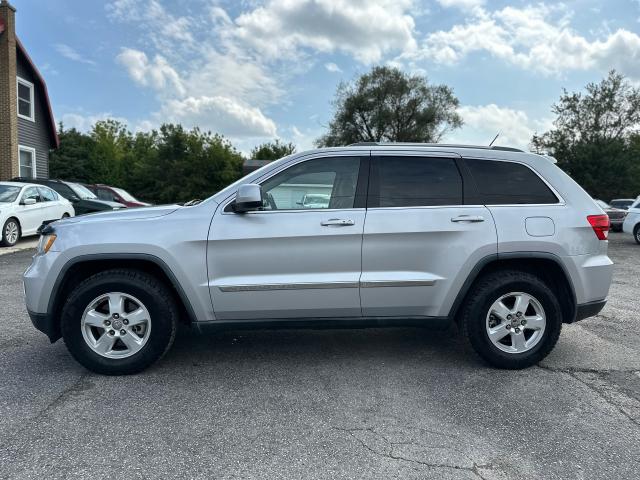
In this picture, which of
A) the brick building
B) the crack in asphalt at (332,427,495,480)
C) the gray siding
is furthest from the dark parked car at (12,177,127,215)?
the crack in asphalt at (332,427,495,480)

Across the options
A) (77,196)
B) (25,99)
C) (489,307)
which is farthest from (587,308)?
(25,99)

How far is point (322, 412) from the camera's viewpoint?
3295 mm

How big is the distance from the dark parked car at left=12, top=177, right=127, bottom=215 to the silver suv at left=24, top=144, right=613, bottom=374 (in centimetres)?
1044

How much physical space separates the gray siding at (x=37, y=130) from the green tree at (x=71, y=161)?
58.0 ft

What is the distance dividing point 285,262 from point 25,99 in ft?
68.8

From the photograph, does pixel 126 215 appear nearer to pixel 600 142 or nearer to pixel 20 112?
pixel 20 112

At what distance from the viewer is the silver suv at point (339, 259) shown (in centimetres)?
383

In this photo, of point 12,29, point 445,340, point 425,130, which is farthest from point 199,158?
point 445,340

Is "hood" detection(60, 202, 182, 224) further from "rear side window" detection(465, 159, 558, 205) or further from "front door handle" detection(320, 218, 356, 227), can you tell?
"rear side window" detection(465, 159, 558, 205)

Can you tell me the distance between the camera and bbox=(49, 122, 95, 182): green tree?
38875 mm

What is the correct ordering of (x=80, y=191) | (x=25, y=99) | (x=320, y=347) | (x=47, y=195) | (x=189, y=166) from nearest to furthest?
(x=320, y=347) → (x=47, y=195) → (x=80, y=191) → (x=25, y=99) → (x=189, y=166)

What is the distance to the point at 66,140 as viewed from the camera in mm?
40875

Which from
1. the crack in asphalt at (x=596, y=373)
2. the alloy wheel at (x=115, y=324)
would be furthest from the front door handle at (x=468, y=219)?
the alloy wheel at (x=115, y=324)

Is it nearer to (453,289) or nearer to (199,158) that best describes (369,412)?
(453,289)
